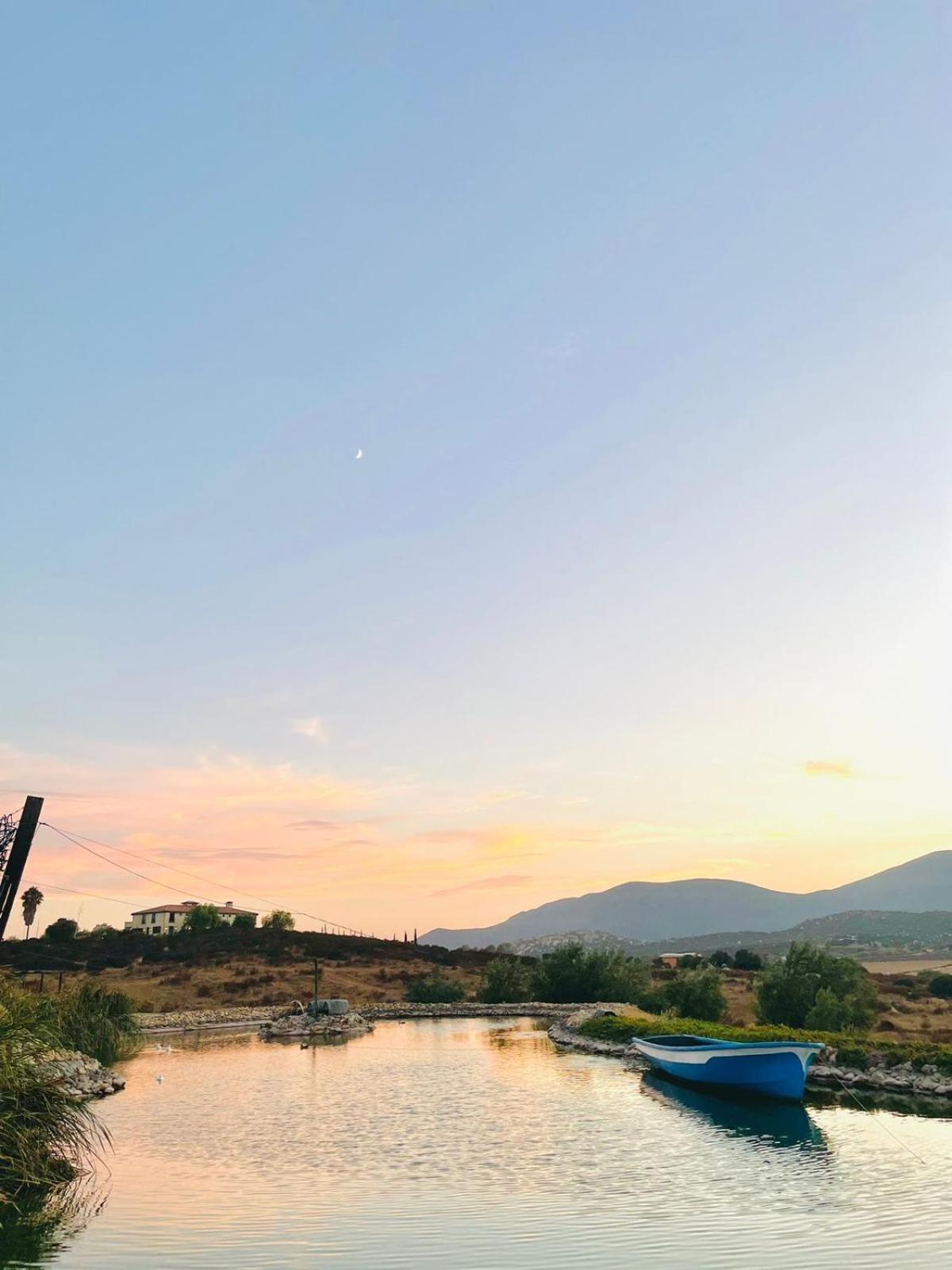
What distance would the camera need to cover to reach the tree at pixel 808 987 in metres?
51.2

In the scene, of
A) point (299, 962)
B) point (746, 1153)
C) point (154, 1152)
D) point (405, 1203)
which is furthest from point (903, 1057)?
point (299, 962)

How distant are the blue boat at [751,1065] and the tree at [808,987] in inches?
655

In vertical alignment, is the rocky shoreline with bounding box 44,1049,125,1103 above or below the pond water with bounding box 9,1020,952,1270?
above

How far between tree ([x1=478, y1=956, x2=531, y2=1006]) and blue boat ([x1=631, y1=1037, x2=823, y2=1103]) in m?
57.0

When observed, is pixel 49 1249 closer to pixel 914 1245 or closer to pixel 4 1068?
pixel 4 1068

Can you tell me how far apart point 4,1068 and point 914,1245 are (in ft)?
57.0

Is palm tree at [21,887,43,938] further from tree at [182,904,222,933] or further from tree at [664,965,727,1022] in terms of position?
tree at [664,965,727,1022]

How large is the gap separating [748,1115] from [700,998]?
34.0 m

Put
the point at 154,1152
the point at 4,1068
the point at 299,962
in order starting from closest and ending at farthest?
the point at 4,1068
the point at 154,1152
the point at 299,962

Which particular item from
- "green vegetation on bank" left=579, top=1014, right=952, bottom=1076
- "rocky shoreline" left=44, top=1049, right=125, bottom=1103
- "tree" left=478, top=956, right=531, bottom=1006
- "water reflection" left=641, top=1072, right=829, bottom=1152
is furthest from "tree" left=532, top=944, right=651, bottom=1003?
"rocky shoreline" left=44, top=1049, right=125, bottom=1103

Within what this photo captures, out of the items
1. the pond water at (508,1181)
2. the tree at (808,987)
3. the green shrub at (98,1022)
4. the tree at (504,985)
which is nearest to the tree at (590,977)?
the tree at (504,985)

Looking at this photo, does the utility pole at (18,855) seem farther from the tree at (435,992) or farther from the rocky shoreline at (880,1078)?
the tree at (435,992)

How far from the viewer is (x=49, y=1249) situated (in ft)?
56.6

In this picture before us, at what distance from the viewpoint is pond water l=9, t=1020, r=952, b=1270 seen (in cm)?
1655
